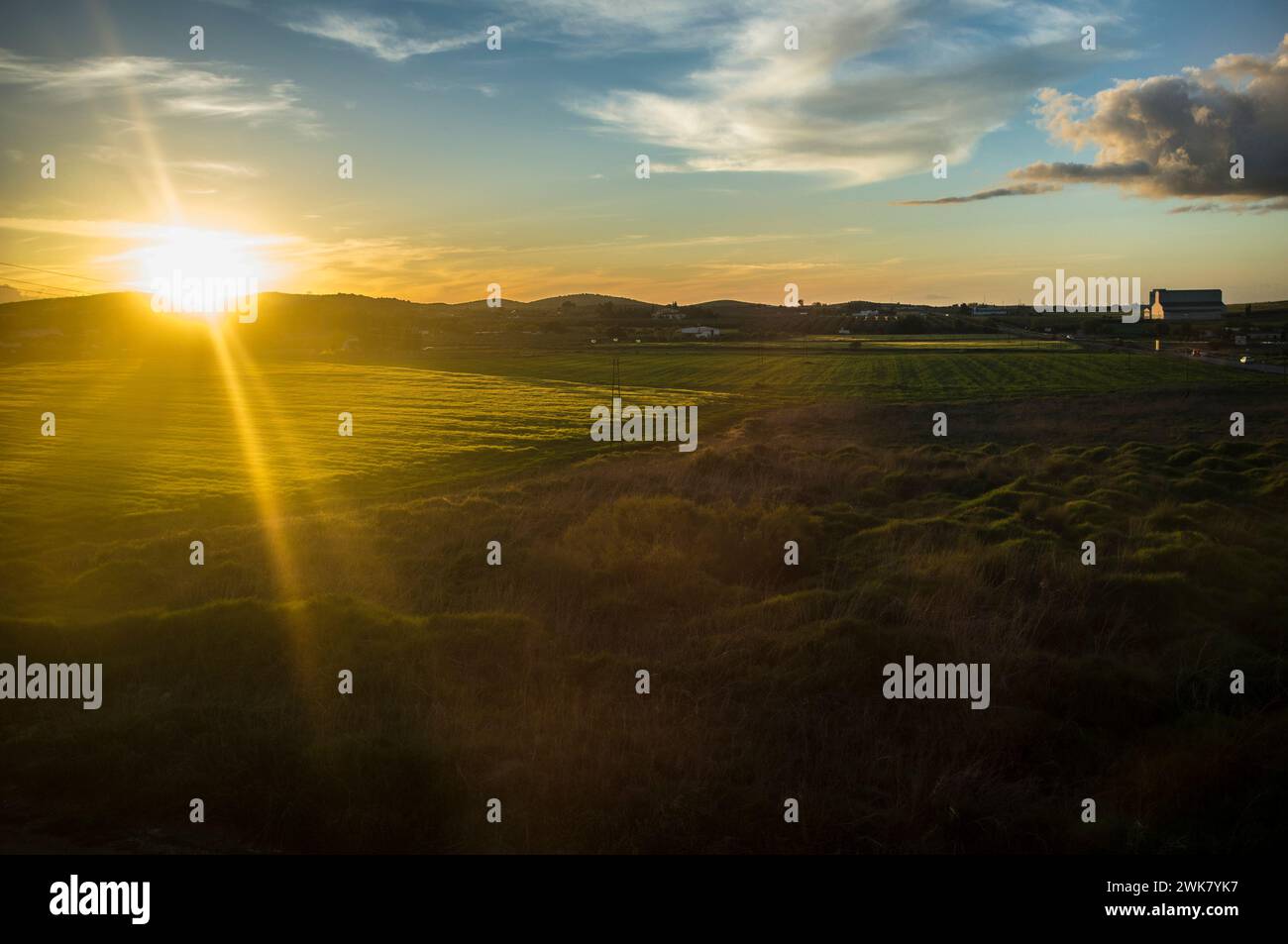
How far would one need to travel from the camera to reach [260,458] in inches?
1868

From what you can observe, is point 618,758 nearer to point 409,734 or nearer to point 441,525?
point 409,734

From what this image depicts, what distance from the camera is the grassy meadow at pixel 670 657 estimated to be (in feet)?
33.0

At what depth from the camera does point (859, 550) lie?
21.9 m

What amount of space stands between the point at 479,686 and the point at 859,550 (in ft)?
38.2

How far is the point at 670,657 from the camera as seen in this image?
573 inches

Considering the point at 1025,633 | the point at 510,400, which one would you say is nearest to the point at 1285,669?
the point at 1025,633

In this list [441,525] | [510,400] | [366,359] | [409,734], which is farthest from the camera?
[366,359]

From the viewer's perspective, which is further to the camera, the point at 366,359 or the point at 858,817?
the point at 366,359

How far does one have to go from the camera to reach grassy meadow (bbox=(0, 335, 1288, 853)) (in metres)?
10.1
